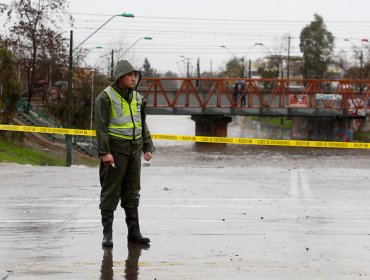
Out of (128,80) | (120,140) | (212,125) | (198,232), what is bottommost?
(212,125)

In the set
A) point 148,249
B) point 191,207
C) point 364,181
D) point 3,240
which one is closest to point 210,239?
point 148,249

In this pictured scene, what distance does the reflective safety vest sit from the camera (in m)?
8.69

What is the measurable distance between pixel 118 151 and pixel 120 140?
4.2 inches

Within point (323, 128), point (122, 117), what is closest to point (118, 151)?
point (122, 117)

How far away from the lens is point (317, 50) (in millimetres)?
103875

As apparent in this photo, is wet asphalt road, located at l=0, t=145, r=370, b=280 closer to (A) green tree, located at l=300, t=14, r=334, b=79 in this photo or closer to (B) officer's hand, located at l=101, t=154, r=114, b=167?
(B) officer's hand, located at l=101, t=154, r=114, b=167

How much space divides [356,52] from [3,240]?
8933cm

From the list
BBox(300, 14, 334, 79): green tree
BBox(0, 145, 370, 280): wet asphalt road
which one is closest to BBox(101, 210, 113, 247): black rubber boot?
BBox(0, 145, 370, 280): wet asphalt road

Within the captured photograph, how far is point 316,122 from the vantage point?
81.7 m

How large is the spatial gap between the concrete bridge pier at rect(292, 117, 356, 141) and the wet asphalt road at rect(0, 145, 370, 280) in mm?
59223

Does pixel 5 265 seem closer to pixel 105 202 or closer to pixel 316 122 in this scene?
pixel 105 202

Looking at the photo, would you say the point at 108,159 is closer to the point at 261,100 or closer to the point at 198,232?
the point at 198,232

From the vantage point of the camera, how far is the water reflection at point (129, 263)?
7262 millimetres

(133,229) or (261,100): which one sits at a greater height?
(261,100)
